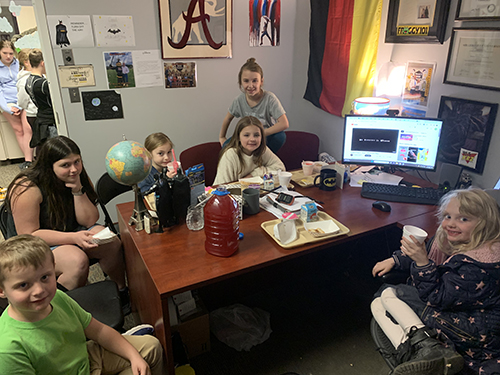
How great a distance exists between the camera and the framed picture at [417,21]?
2471 millimetres

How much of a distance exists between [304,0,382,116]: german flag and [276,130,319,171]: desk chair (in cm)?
34

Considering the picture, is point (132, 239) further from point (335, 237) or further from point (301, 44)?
point (301, 44)

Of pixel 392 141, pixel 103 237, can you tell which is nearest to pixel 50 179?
pixel 103 237

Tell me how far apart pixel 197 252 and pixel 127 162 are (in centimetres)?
52

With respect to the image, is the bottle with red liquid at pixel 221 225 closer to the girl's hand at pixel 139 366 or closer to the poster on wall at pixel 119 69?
the girl's hand at pixel 139 366

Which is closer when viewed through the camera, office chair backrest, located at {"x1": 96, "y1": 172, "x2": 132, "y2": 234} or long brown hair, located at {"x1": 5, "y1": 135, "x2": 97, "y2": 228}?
long brown hair, located at {"x1": 5, "y1": 135, "x2": 97, "y2": 228}

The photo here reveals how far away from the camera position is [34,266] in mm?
1190

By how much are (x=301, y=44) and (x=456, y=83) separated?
1757 millimetres

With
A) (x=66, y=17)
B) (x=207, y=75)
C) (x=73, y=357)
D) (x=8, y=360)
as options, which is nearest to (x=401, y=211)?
(x=73, y=357)

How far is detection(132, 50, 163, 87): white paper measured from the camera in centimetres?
317

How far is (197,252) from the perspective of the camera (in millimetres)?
1695

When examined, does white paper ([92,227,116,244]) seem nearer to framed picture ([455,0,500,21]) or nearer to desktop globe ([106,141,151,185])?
desktop globe ([106,141,151,185])

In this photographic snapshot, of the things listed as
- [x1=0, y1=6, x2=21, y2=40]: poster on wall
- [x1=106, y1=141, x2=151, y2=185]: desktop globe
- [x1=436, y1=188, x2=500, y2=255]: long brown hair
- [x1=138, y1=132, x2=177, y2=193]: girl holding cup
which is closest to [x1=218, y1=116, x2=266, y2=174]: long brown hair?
[x1=138, y1=132, x2=177, y2=193]: girl holding cup

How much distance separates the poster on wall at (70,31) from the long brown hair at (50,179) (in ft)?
4.44
